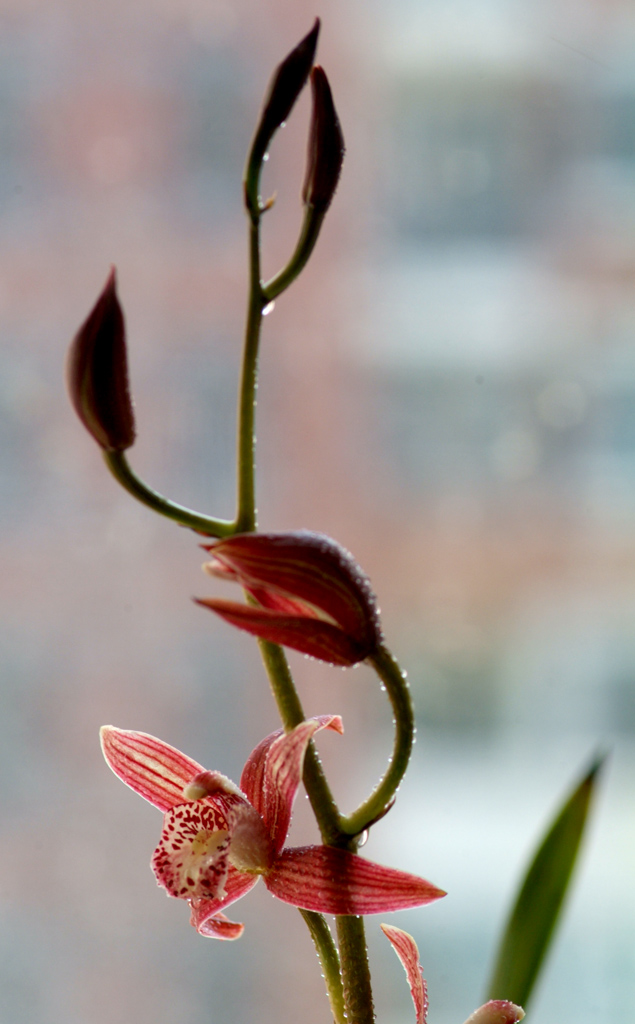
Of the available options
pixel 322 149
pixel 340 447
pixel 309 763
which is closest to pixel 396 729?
pixel 309 763

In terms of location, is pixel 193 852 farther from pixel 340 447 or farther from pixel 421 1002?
pixel 340 447

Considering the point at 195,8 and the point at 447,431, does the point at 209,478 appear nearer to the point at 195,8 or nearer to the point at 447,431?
the point at 447,431

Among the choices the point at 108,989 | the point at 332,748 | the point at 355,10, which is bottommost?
the point at 108,989

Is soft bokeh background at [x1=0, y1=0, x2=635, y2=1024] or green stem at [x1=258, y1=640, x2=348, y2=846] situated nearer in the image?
green stem at [x1=258, y1=640, x2=348, y2=846]

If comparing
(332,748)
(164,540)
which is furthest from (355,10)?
(332,748)

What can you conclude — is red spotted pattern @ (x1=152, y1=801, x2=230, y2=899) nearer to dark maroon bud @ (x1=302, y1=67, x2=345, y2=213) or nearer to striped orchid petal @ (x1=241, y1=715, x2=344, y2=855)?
striped orchid petal @ (x1=241, y1=715, x2=344, y2=855)

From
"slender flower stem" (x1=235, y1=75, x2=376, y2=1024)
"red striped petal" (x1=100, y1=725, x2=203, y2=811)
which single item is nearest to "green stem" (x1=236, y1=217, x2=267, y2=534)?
"slender flower stem" (x1=235, y1=75, x2=376, y2=1024)
